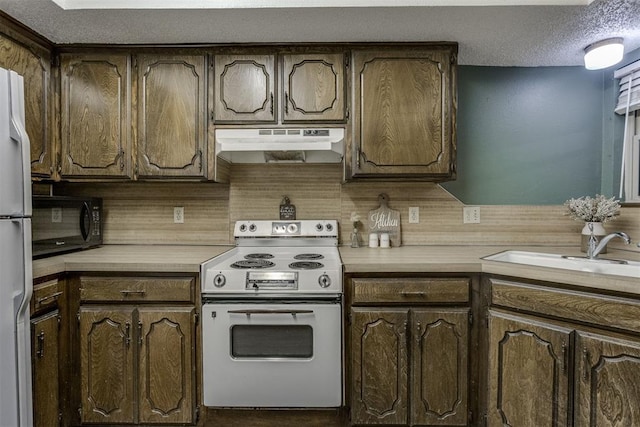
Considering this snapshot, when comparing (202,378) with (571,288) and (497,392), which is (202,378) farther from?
(571,288)

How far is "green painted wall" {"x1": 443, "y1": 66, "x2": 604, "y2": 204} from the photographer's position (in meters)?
2.36

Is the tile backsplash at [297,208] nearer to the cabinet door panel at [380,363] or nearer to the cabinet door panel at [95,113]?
the cabinet door panel at [95,113]

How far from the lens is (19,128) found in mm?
1357

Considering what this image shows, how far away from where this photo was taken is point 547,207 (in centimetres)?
238

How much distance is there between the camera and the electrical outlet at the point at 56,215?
1.94 metres

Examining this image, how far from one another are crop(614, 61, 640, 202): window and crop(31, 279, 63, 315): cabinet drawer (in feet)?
10.4

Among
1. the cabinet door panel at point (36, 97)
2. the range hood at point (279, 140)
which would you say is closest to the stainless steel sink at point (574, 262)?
the range hood at point (279, 140)

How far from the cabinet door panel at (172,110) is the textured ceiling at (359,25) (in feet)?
0.44

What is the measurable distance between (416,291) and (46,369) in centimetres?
178

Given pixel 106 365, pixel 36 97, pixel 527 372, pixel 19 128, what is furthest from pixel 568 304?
pixel 36 97

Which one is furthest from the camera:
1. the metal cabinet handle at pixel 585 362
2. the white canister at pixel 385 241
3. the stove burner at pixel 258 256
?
the white canister at pixel 385 241

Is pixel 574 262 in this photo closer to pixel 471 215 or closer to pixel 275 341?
pixel 471 215

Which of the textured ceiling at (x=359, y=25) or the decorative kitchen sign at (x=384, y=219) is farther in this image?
the decorative kitchen sign at (x=384, y=219)

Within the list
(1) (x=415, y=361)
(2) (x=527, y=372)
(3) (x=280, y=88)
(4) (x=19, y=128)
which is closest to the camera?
(4) (x=19, y=128)
